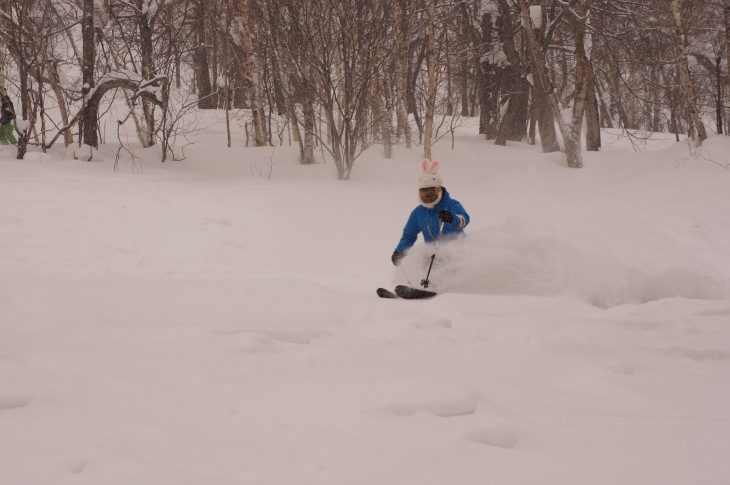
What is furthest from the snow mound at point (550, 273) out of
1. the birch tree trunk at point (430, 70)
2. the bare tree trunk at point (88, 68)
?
the bare tree trunk at point (88, 68)

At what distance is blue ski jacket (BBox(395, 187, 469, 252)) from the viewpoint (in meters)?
5.68

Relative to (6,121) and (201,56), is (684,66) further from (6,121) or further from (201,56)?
(201,56)

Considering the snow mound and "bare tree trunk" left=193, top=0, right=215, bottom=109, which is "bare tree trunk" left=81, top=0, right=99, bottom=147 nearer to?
"bare tree trunk" left=193, top=0, right=215, bottom=109

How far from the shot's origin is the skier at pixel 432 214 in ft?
18.5

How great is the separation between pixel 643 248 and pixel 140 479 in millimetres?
7381

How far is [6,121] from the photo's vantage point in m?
11.5

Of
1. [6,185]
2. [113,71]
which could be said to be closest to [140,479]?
[6,185]

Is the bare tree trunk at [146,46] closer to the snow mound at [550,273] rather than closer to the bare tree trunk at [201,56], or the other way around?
the bare tree trunk at [201,56]

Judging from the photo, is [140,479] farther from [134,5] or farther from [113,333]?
[134,5]

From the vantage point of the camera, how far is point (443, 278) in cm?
552

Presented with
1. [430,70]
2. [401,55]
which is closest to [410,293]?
[430,70]

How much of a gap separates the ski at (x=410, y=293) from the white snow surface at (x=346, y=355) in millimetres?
268

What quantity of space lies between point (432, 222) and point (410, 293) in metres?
0.97

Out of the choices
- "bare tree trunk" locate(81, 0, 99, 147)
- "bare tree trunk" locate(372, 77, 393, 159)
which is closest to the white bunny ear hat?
"bare tree trunk" locate(372, 77, 393, 159)
